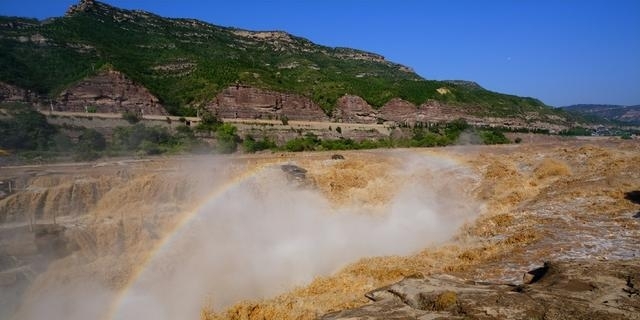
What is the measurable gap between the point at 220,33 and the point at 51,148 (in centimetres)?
8316

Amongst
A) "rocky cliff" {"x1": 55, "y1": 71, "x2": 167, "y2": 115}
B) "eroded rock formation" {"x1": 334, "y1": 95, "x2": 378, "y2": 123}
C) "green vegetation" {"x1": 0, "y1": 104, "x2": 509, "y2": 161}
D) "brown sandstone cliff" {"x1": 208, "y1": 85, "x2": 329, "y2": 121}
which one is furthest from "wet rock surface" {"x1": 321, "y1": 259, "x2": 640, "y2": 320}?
"eroded rock formation" {"x1": 334, "y1": 95, "x2": 378, "y2": 123}

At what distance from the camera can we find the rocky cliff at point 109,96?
2127 inches

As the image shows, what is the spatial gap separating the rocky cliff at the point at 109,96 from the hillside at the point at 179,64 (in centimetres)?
127

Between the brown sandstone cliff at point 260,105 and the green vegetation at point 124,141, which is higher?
the brown sandstone cliff at point 260,105

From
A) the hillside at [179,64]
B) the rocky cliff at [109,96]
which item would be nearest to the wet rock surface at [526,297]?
the rocky cliff at [109,96]

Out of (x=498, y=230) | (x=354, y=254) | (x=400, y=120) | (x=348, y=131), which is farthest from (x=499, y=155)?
(x=400, y=120)

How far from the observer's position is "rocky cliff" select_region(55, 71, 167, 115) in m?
54.0

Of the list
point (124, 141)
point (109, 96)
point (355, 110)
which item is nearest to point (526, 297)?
point (124, 141)

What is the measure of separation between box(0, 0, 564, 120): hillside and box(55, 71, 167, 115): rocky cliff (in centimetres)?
127

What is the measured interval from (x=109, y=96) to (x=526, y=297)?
191 ft

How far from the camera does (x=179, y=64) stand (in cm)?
7531

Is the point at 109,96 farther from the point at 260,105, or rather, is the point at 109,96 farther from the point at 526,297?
the point at 526,297

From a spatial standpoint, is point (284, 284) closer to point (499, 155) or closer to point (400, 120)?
point (499, 155)

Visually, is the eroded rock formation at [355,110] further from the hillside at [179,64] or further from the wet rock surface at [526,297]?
the wet rock surface at [526,297]
